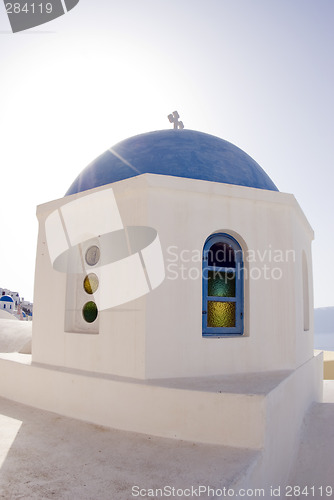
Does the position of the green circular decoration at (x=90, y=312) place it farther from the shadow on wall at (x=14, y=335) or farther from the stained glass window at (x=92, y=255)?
the shadow on wall at (x=14, y=335)

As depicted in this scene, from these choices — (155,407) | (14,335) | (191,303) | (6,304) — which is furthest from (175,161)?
(6,304)

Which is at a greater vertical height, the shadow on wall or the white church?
the white church

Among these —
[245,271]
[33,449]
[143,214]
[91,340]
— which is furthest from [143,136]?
[33,449]

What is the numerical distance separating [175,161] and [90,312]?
2.55 m

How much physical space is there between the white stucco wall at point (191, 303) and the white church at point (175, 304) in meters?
0.02

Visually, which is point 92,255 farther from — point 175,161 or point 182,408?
point 182,408

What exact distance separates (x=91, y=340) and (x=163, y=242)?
163 centimetres

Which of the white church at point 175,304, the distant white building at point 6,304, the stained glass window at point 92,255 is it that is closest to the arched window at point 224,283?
the white church at point 175,304

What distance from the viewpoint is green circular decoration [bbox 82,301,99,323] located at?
5.40 m

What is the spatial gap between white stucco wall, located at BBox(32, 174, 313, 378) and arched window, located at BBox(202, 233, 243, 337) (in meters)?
0.14

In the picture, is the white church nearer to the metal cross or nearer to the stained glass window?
the stained glass window

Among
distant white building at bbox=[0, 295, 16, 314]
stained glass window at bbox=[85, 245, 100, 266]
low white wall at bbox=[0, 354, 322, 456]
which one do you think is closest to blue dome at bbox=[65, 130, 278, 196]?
stained glass window at bbox=[85, 245, 100, 266]

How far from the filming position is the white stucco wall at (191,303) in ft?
14.6

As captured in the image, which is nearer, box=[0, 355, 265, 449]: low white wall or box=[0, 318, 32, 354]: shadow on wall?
box=[0, 355, 265, 449]: low white wall
